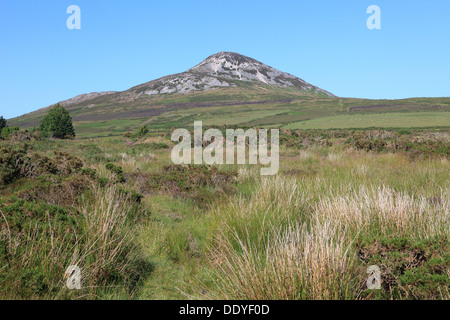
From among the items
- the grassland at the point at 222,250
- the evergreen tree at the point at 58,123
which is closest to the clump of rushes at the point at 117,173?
the grassland at the point at 222,250

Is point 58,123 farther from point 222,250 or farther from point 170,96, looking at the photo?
point 170,96

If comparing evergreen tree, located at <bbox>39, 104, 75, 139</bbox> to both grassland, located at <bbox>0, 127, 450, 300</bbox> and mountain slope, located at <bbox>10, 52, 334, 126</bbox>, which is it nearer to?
grassland, located at <bbox>0, 127, 450, 300</bbox>

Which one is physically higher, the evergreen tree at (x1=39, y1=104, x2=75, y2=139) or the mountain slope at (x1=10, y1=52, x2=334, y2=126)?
the mountain slope at (x1=10, y1=52, x2=334, y2=126)

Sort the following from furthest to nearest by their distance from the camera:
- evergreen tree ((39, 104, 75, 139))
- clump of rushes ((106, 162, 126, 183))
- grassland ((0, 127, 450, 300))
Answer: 1. evergreen tree ((39, 104, 75, 139))
2. clump of rushes ((106, 162, 126, 183))
3. grassland ((0, 127, 450, 300))

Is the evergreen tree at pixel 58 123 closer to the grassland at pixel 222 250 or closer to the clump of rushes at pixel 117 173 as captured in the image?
the clump of rushes at pixel 117 173

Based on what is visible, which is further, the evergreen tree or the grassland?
the evergreen tree

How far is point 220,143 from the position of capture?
2394 cm

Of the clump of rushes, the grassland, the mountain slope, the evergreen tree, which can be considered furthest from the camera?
the mountain slope

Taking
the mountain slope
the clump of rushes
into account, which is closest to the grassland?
the clump of rushes

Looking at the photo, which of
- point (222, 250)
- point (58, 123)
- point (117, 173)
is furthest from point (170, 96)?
point (222, 250)

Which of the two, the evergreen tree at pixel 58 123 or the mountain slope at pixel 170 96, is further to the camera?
the mountain slope at pixel 170 96

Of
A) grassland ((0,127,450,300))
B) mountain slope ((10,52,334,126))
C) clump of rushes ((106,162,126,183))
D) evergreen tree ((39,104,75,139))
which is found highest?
mountain slope ((10,52,334,126))
